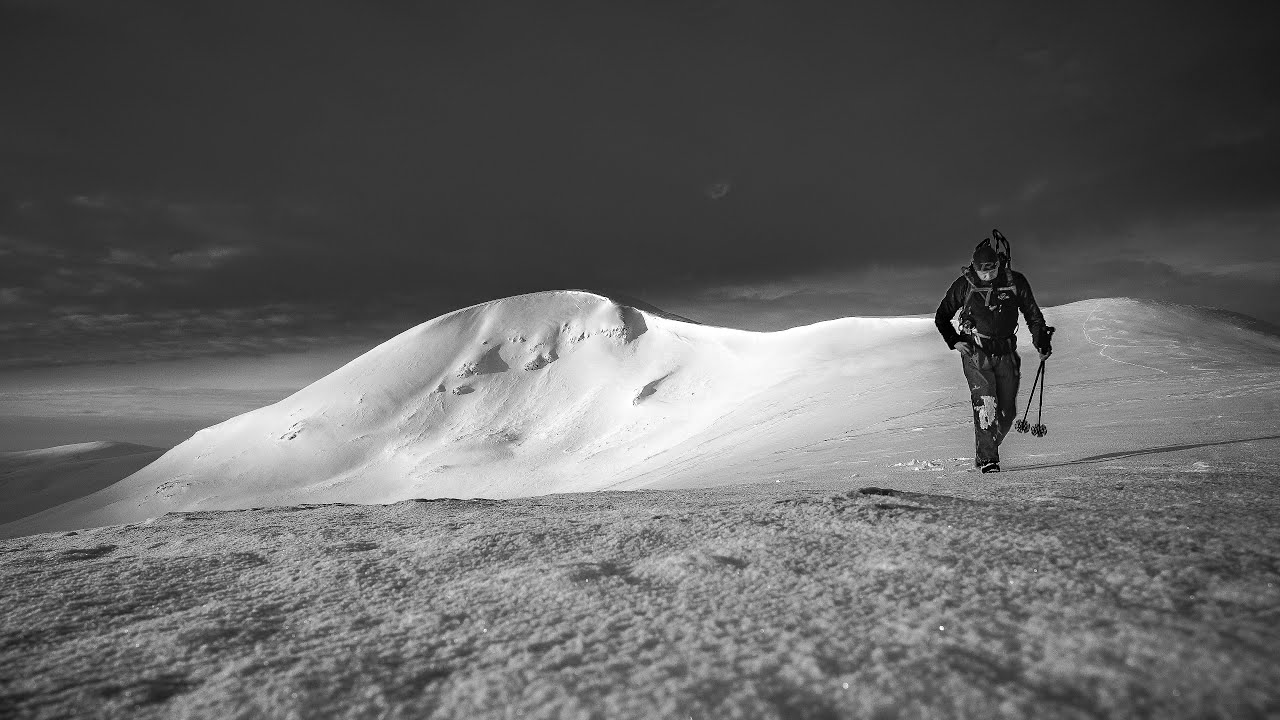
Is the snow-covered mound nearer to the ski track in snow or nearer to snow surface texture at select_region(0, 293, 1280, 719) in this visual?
snow surface texture at select_region(0, 293, 1280, 719)

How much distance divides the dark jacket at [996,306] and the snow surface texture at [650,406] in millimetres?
1227

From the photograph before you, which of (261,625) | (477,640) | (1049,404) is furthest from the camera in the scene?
(1049,404)

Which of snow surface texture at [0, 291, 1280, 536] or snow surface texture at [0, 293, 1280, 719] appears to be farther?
snow surface texture at [0, 291, 1280, 536]

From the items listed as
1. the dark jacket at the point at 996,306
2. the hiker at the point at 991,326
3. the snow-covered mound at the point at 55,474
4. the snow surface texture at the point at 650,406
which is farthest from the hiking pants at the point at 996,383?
the snow-covered mound at the point at 55,474

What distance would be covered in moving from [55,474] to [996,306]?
10601 centimetres

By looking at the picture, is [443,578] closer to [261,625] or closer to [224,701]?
[261,625]

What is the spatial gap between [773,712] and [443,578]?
4.86 ft

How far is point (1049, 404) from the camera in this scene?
33.8ft

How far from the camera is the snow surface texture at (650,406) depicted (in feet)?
29.7

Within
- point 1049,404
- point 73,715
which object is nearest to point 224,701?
point 73,715

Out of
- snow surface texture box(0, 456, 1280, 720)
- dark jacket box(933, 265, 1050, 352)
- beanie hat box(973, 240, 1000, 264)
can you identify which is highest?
beanie hat box(973, 240, 1000, 264)

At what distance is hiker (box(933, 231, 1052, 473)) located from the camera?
20.3 feet

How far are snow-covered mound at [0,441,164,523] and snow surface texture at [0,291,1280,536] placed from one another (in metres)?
27.6

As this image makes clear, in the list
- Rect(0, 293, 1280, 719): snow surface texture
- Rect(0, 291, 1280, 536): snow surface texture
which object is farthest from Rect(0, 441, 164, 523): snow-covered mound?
Rect(0, 293, 1280, 719): snow surface texture
